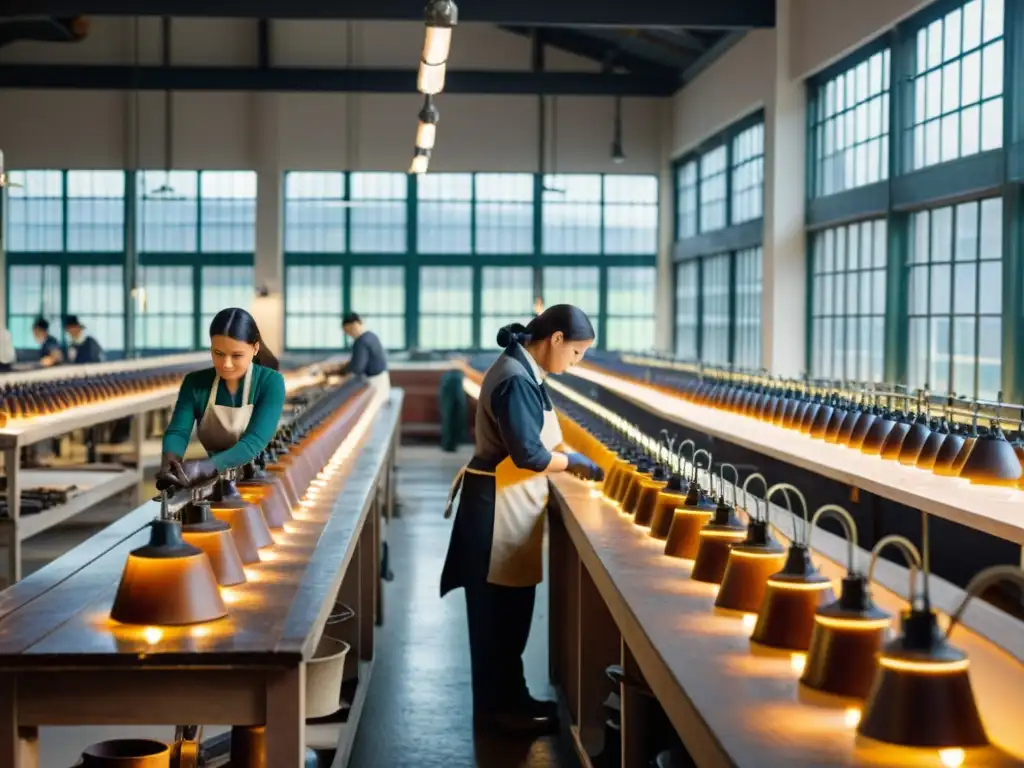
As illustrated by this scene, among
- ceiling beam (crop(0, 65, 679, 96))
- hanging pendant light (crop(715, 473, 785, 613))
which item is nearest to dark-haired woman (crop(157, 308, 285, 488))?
hanging pendant light (crop(715, 473, 785, 613))

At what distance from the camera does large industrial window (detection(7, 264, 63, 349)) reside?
20.0 meters

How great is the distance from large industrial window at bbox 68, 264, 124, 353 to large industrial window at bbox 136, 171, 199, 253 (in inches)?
24.6

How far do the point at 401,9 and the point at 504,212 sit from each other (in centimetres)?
783

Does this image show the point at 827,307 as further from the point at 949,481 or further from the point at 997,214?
the point at 949,481

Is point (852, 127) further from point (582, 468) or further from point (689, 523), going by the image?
point (689, 523)

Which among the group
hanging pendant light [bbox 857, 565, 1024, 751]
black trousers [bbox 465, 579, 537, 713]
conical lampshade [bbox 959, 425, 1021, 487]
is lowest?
black trousers [bbox 465, 579, 537, 713]

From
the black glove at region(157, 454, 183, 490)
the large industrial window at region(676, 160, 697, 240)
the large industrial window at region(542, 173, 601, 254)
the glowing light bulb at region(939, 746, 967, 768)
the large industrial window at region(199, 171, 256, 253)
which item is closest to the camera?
the glowing light bulb at region(939, 746, 967, 768)

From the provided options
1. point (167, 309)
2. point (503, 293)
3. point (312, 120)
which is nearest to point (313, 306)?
point (167, 309)

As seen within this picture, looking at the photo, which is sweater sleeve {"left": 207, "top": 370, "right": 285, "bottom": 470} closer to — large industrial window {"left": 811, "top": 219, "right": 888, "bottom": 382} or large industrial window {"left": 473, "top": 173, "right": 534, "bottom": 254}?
large industrial window {"left": 811, "top": 219, "right": 888, "bottom": 382}

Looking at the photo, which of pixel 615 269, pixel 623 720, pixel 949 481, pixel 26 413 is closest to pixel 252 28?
pixel 615 269

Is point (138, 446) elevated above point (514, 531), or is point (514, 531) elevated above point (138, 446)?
point (514, 531)

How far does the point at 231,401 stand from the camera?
4.35m

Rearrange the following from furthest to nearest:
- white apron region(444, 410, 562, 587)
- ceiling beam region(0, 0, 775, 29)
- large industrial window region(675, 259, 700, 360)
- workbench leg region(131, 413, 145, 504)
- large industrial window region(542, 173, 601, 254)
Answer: large industrial window region(542, 173, 601, 254) < large industrial window region(675, 259, 700, 360) < ceiling beam region(0, 0, 775, 29) < workbench leg region(131, 413, 145, 504) < white apron region(444, 410, 562, 587)

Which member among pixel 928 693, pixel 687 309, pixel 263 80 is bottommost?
pixel 928 693
